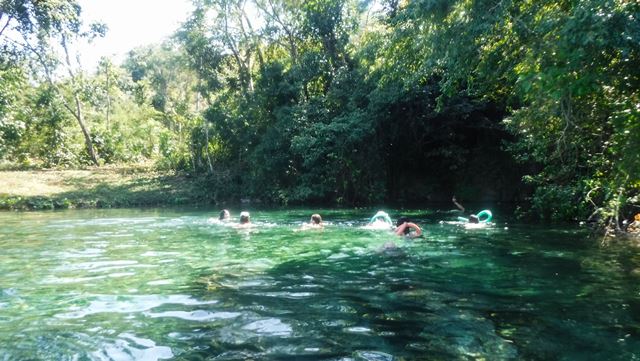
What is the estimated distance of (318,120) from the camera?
26.0m

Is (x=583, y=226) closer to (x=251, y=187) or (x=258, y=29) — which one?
(x=251, y=187)

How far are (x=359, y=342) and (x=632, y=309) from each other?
12.3ft

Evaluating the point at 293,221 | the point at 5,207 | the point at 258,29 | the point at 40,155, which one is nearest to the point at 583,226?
the point at 293,221

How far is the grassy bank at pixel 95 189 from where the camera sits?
1010 inches

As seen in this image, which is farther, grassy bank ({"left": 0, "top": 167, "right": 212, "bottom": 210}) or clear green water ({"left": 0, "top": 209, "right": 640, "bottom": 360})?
grassy bank ({"left": 0, "top": 167, "right": 212, "bottom": 210})

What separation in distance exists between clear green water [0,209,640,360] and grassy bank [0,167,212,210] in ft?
43.0

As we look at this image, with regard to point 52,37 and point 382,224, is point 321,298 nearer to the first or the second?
point 382,224

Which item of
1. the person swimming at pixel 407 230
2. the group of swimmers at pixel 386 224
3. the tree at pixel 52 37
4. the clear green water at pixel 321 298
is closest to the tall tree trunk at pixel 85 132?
the tree at pixel 52 37

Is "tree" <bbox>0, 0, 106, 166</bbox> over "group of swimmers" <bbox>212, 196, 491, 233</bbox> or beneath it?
over

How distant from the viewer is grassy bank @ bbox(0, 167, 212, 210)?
25.7 m

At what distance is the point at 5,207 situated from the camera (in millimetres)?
24547

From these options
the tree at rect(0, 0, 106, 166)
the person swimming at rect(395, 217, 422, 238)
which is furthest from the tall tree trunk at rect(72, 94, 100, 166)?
the person swimming at rect(395, 217, 422, 238)

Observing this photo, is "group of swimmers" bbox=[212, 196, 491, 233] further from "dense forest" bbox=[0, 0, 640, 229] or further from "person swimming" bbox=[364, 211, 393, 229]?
"dense forest" bbox=[0, 0, 640, 229]

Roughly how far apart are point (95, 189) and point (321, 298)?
24506 mm
